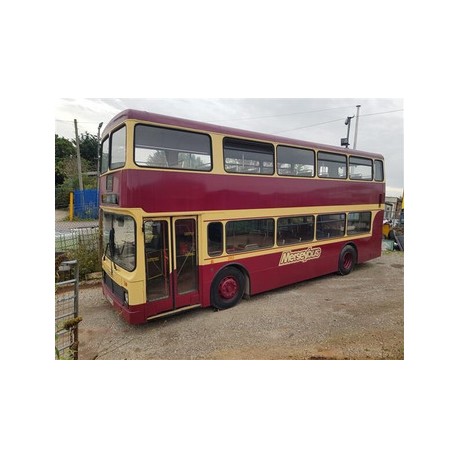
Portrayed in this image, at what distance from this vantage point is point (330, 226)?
704cm

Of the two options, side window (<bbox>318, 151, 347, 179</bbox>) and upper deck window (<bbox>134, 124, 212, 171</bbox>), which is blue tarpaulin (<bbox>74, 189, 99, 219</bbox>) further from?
side window (<bbox>318, 151, 347, 179</bbox>)

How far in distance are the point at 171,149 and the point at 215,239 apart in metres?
1.76

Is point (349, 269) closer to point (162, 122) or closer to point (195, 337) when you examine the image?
point (195, 337)

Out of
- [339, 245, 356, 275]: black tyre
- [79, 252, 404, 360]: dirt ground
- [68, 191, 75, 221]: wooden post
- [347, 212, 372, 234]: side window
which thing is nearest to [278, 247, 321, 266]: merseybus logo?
[79, 252, 404, 360]: dirt ground

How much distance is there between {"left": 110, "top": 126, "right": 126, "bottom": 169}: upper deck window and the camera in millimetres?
4109

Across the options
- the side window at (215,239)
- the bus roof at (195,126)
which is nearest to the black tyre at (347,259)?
the bus roof at (195,126)

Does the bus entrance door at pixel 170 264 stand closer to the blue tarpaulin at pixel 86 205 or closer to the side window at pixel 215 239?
the side window at pixel 215 239

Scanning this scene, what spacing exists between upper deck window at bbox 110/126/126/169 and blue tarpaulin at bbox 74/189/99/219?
5371 millimetres

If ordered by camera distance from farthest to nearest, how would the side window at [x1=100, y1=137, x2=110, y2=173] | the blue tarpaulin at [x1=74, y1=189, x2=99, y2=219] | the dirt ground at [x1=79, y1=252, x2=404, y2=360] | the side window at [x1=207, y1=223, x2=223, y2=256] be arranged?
the blue tarpaulin at [x1=74, y1=189, x2=99, y2=219]
the side window at [x1=207, y1=223, x2=223, y2=256]
the side window at [x1=100, y1=137, x2=110, y2=173]
the dirt ground at [x1=79, y1=252, x2=404, y2=360]

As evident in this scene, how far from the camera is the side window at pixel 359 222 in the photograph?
7.62 meters

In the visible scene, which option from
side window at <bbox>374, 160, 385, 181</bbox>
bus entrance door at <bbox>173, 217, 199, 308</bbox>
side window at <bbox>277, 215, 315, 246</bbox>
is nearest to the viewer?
bus entrance door at <bbox>173, 217, 199, 308</bbox>

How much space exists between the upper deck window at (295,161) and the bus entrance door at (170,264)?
7.83 feet

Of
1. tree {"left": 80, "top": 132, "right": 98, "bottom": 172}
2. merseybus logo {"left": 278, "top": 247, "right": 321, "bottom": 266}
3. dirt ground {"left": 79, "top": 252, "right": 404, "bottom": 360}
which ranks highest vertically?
tree {"left": 80, "top": 132, "right": 98, "bottom": 172}

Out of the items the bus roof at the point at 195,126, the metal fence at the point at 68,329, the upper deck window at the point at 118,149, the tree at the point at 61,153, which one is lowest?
the metal fence at the point at 68,329
